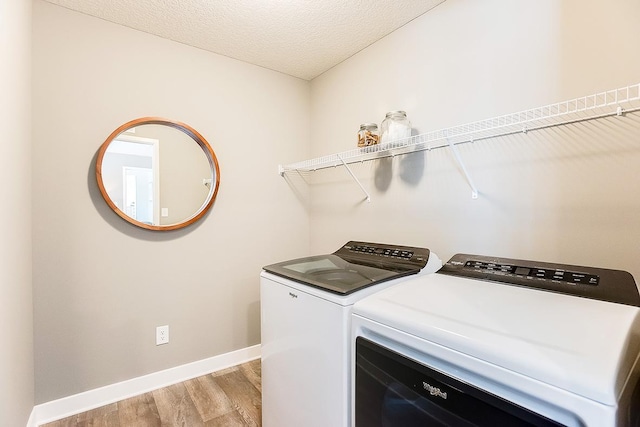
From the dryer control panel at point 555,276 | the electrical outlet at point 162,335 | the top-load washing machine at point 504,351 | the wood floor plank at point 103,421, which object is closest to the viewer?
the top-load washing machine at point 504,351

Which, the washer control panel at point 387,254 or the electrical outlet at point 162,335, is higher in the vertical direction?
the washer control panel at point 387,254

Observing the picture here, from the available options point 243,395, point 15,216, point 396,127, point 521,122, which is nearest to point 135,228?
point 15,216

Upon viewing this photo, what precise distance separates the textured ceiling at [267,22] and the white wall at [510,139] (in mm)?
170

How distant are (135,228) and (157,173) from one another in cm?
38

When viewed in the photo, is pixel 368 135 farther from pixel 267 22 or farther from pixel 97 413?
pixel 97 413

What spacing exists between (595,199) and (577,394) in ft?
3.05

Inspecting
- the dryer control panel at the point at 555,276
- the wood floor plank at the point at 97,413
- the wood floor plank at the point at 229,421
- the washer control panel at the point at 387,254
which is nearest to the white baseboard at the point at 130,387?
the wood floor plank at the point at 97,413

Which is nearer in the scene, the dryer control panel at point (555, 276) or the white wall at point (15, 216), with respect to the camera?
the dryer control panel at point (555, 276)

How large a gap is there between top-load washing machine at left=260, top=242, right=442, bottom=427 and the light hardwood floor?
35cm

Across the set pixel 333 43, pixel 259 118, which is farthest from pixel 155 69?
pixel 333 43

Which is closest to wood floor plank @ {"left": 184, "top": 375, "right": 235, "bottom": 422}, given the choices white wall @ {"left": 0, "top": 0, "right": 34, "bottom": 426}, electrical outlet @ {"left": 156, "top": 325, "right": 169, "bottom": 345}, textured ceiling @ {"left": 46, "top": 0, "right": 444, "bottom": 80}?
electrical outlet @ {"left": 156, "top": 325, "right": 169, "bottom": 345}

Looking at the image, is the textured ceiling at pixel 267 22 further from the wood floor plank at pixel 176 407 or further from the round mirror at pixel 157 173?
the wood floor plank at pixel 176 407

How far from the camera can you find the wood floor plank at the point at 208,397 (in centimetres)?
179

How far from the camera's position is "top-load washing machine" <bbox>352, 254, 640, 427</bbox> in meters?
0.60
